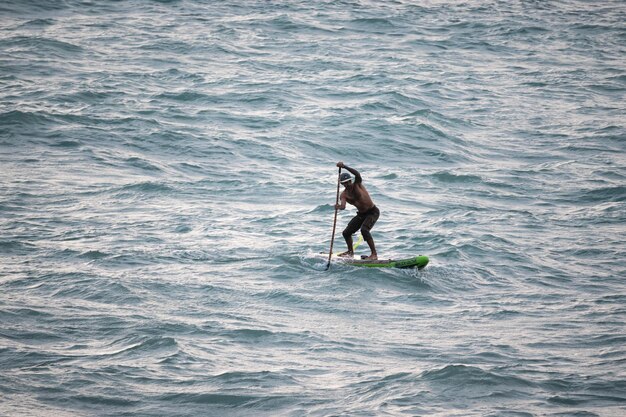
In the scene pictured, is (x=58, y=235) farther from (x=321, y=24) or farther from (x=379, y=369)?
(x=321, y=24)

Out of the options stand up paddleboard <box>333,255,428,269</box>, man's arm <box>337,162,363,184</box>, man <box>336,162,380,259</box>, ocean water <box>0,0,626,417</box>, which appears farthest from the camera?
man <box>336,162,380,259</box>

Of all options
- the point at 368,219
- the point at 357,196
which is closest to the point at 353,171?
the point at 357,196

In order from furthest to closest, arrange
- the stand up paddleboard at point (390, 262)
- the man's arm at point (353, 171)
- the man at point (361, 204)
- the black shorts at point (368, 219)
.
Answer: the black shorts at point (368, 219)
the man at point (361, 204)
the stand up paddleboard at point (390, 262)
the man's arm at point (353, 171)

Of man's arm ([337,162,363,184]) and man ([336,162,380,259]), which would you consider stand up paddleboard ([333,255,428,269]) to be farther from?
man's arm ([337,162,363,184])

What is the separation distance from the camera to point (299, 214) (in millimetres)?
19516

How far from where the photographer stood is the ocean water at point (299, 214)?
1158 cm

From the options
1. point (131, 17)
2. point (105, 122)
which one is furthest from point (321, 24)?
point (105, 122)

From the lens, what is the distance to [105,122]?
24.8 meters

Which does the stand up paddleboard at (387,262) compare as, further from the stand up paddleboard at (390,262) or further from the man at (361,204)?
the man at (361,204)

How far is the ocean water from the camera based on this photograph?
1158 centimetres

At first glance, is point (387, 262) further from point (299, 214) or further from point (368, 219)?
point (299, 214)

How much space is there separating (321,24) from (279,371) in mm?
28474

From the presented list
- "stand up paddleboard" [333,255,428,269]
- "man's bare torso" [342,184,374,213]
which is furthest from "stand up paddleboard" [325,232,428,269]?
"man's bare torso" [342,184,374,213]

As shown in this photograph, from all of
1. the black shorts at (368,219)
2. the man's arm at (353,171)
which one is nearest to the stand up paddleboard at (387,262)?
the black shorts at (368,219)
